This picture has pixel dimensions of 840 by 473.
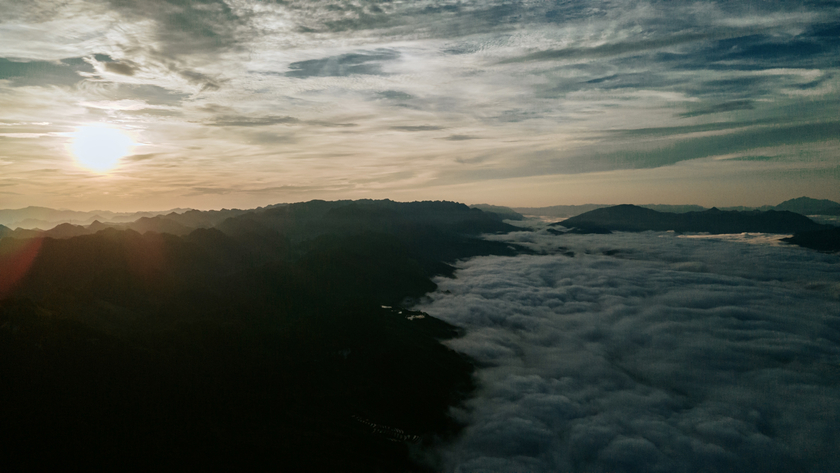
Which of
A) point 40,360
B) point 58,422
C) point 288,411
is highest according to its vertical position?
point 40,360

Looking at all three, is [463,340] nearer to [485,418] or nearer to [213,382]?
[485,418]

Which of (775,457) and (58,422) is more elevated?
(58,422)

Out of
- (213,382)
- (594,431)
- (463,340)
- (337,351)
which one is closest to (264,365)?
(213,382)

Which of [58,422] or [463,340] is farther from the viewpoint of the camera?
[463,340]

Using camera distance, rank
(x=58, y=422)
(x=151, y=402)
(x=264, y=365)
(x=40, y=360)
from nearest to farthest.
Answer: (x=58, y=422) < (x=40, y=360) < (x=151, y=402) < (x=264, y=365)

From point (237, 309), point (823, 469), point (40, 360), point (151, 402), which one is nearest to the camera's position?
point (40, 360)

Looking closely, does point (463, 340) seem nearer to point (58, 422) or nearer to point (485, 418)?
point (485, 418)

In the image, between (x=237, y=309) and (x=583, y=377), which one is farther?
(x=237, y=309)

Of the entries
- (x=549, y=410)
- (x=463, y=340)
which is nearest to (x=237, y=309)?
(x=463, y=340)

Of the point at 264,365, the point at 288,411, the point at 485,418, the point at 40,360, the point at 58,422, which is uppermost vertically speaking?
the point at 40,360
